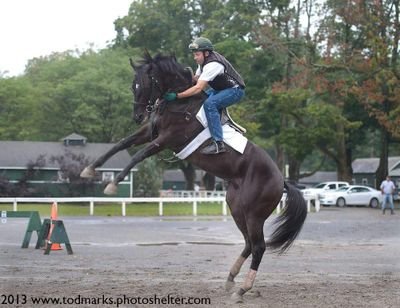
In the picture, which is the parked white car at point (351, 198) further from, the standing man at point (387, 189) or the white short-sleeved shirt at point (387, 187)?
the white short-sleeved shirt at point (387, 187)

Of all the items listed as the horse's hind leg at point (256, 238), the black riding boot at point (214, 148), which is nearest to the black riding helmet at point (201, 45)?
the black riding boot at point (214, 148)

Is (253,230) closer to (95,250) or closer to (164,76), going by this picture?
(164,76)

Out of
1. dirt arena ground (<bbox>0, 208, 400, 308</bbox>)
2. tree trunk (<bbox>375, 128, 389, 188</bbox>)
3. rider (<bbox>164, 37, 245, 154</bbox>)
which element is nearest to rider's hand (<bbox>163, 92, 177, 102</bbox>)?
rider (<bbox>164, 37, 245, 154</bbox>)

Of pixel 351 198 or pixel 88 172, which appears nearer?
pixel 88 172

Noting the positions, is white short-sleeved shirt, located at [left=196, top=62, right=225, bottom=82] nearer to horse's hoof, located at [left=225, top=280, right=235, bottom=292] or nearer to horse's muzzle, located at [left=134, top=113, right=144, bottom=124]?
horse's muzzle, located at [left=134, top=113, right=144, bottom=124]

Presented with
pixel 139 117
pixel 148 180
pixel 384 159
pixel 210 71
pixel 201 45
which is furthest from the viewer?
pixel 148 180

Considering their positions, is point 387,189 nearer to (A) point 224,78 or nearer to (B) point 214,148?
(A) point 224,78

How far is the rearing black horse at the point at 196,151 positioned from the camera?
28.6 ft

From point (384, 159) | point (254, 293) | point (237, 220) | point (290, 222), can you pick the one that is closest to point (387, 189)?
point (384, 159)

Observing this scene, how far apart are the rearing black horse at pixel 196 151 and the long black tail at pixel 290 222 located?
666 mm

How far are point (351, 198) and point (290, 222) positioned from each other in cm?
3835

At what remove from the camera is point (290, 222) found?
32.2 feet

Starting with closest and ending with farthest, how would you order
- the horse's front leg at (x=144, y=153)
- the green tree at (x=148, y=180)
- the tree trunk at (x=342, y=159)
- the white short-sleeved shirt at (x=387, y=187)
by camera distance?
the horse's front leg at (x=144, y=153) < the white short-sleeved shirt at (x=387, y=187) < the tree trunk at (x=342, y=159) < the green tree at (x=148, y=180)

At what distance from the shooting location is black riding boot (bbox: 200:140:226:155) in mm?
8844
